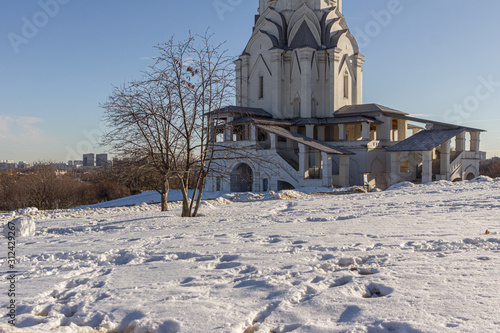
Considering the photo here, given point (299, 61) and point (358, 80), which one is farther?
point (358, 80)

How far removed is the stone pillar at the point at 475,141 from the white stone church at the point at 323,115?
8 cm

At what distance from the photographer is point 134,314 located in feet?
14.0

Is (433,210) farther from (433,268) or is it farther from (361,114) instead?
(361,114)

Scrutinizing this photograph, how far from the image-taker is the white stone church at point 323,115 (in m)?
32.0

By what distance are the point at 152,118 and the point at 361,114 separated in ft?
89.4

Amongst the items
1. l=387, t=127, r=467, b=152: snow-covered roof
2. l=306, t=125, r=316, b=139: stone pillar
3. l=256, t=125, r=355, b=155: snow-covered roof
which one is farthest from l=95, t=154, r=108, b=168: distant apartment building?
l=387, t=127, r=467, b=152: snow-covered roof

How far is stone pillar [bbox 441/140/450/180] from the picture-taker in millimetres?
31156

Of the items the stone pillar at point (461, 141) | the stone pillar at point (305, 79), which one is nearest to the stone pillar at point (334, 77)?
the stone pillar at point (305, 79)

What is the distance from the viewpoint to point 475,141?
34312 millimetres

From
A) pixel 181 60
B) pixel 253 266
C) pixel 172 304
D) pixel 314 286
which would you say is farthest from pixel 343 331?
pixel 181 60

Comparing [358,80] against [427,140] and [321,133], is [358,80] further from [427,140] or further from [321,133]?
[427,140]

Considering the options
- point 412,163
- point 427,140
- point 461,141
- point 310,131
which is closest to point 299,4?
point 310,131

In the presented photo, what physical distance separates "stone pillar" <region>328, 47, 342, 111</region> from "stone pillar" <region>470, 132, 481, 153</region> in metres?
11.3

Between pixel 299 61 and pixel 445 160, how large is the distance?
14564 millimetres
